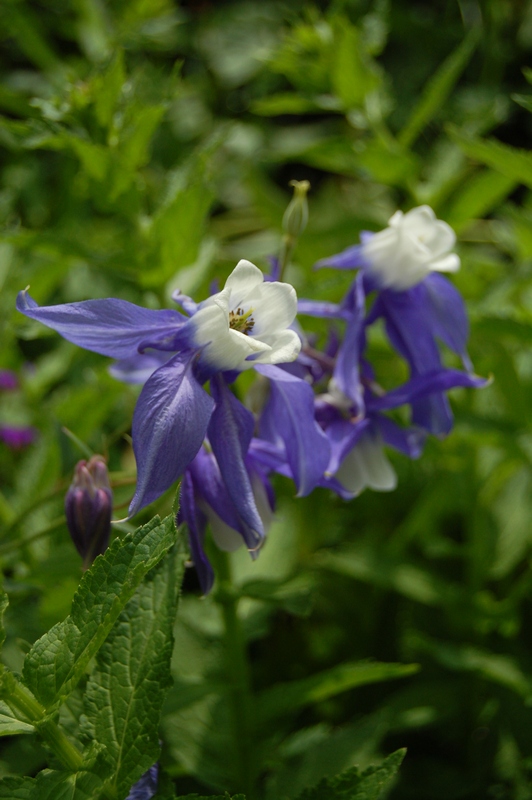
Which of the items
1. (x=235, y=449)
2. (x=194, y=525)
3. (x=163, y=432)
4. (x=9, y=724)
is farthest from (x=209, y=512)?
(x=9, y=724)

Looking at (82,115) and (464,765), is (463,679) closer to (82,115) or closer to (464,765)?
(464,765)

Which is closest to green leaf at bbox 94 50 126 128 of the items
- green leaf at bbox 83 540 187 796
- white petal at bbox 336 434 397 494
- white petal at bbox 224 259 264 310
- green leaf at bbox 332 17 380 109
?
white petal at bbox 224 259 264 310

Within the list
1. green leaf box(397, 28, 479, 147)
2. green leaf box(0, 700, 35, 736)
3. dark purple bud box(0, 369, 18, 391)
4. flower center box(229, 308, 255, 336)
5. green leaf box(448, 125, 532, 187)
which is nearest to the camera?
green leaf box(0, 700, 35, 736)

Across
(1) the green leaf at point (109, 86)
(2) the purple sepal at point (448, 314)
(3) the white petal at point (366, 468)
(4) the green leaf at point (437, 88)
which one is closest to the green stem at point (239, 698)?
(3) the white petal at point (366, 468)

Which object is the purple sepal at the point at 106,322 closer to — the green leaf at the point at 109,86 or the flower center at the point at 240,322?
the flower center at the point at 240,322

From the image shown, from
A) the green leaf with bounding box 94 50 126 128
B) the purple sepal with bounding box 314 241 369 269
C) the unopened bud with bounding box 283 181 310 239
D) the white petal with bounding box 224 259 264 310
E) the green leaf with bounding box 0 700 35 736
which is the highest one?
the green leaf with bounding box 94 50 126 128

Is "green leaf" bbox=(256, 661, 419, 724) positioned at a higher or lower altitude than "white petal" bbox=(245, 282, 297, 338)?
lower

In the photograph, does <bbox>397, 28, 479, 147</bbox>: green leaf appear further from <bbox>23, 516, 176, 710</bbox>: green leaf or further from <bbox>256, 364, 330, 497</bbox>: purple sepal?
<bbox>23, 516, 176, 710</bbox>: green leaf

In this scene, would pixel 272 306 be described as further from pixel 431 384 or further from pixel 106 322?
pixel 431 384
